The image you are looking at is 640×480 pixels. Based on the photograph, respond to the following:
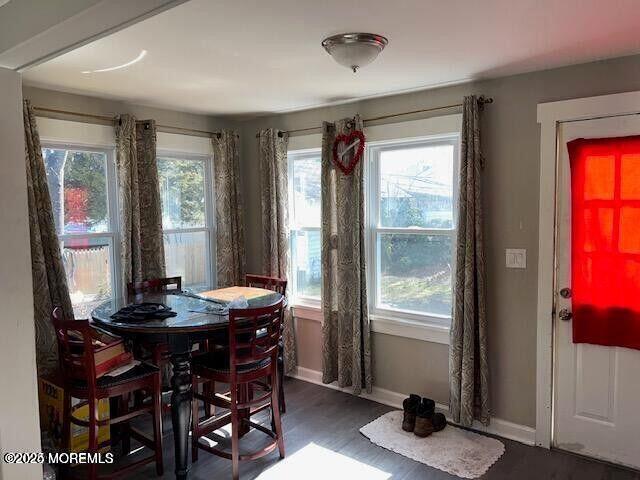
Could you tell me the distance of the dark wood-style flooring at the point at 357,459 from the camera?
109 inches

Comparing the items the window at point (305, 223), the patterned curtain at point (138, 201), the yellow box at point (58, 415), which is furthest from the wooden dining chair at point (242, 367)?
the window at point (305, 223)

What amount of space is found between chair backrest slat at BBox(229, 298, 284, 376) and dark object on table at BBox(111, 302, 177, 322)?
458mm

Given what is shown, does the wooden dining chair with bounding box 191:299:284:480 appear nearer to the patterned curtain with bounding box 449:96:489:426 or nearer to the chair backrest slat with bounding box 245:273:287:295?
the chair backrest slat with bounding box 245:273:287:295

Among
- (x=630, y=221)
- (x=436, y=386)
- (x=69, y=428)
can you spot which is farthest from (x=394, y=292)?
(x=69, y=428)

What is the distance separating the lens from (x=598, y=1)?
1.91 m

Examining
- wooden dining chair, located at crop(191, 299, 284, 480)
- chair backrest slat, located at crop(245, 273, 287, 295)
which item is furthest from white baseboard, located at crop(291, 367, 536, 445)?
wooden dining chair, located at crop(191, 299, 284, 480)

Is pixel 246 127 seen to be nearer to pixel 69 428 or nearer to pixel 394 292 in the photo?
pixel 394 292

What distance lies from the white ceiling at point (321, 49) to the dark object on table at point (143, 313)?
144cm

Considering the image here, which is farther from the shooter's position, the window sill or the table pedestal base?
the window sill

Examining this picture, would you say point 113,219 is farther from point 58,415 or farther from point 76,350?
point 58,415

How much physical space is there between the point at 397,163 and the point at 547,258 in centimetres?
132

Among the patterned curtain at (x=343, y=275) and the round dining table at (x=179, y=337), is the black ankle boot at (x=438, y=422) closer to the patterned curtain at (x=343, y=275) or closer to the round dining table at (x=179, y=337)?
the patterned curtain at (x=343, y=275)

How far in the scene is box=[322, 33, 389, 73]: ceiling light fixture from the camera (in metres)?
2.29

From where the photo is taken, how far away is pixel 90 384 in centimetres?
247
